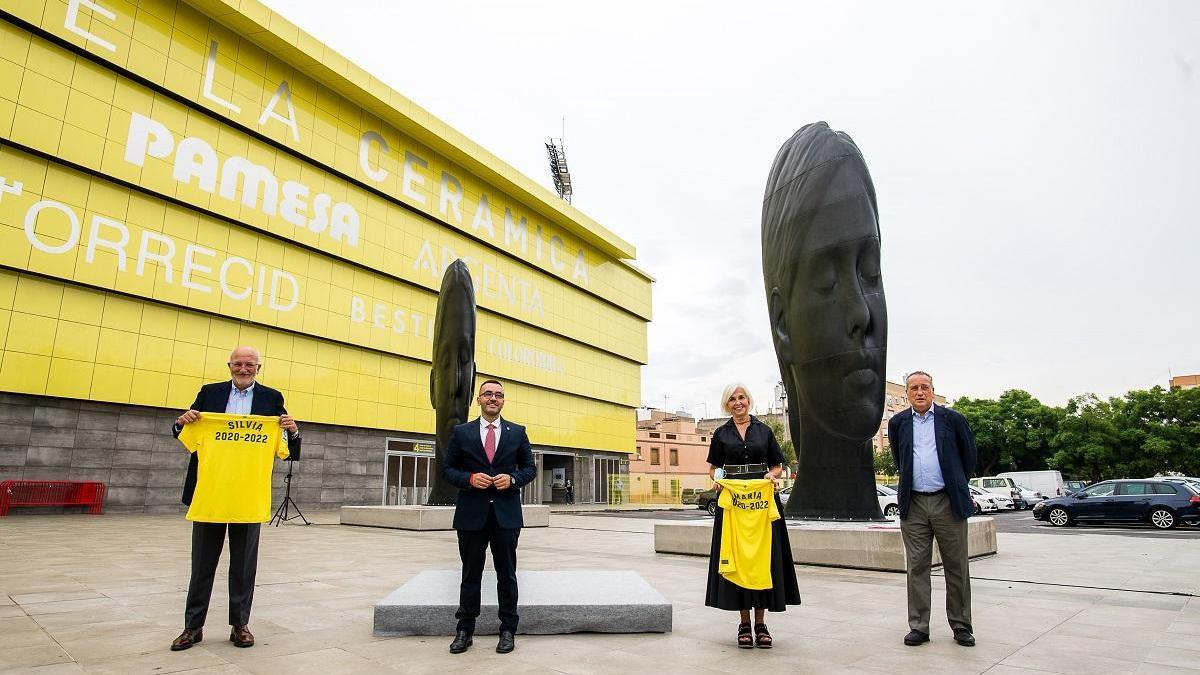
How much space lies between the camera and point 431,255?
3052cm

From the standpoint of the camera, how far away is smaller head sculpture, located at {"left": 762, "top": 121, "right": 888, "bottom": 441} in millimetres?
9305

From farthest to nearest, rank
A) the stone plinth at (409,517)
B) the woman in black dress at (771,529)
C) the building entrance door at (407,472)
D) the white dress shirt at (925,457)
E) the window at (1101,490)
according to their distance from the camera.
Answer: the building entrance door at (407,472)
the window at (1101,490)
the stone plinth at (409,517)
the white dress shirt at (925,457)
the woman in black dress at (771,529)

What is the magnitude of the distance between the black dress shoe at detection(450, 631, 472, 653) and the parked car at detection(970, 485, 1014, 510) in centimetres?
2755

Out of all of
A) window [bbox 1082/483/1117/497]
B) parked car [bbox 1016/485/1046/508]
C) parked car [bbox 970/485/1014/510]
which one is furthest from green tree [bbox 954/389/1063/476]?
window [bbox 1082/483/1117/497]

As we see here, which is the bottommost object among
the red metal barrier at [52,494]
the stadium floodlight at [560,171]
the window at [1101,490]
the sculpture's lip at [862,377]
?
the red metal barrier at [52,494]

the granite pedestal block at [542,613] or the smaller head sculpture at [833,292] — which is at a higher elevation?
the smaller head sculpture at [833,292]

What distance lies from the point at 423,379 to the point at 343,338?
185 inches

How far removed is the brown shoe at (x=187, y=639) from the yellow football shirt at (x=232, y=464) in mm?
647

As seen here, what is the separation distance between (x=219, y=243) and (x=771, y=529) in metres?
23.1

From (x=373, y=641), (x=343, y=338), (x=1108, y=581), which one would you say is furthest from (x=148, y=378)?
(x=1108, y=581)

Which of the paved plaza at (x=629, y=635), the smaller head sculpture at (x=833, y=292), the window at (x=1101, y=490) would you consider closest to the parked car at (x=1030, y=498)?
the window at (x=1101, y=490)

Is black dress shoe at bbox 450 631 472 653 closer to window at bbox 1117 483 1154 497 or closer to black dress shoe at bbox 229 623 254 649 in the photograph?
black dress shoe at bbox 229 623 254 649

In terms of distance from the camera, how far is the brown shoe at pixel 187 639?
3.86m

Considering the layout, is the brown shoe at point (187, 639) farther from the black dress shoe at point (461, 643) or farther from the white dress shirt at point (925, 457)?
the white dress shirt at point (925, 457)
